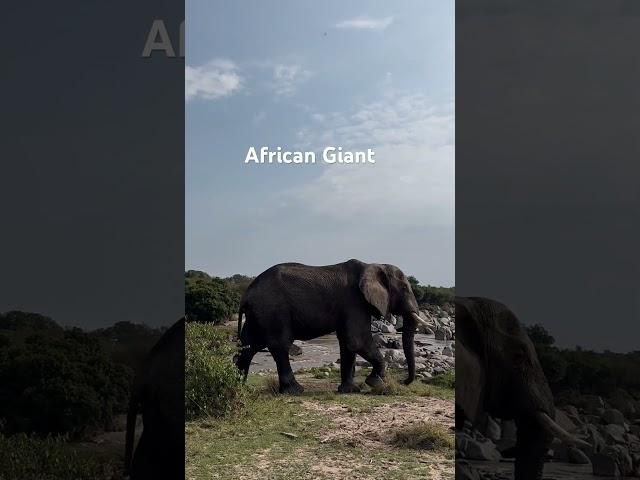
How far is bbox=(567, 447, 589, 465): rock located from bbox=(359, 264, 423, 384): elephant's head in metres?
2.39

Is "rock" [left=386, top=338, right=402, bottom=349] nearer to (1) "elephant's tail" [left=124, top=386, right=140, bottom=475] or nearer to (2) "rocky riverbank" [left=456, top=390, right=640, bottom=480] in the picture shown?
(2) "rocky riverbank" [left=456, top=390, right=640, bottom=480]

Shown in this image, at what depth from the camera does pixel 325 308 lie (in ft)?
41.2

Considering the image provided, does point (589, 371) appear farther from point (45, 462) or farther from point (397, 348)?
point (45, 462)

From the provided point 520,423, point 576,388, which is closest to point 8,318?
point 520,423

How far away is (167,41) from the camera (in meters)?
10.9

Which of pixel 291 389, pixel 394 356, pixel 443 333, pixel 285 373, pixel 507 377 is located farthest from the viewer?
pixel 443 333

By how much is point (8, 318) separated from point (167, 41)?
13.5 ft

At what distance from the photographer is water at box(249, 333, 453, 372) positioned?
39.6 feet

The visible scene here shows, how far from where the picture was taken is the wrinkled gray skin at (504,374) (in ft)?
29.1

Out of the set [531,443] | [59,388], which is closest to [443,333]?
[531,443]

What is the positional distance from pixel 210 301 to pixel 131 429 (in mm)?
3147

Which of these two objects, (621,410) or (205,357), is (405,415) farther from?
(621,410)

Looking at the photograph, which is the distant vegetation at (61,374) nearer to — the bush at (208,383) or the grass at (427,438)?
the bush at (208,383)

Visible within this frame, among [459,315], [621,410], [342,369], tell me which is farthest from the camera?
[621,410]
